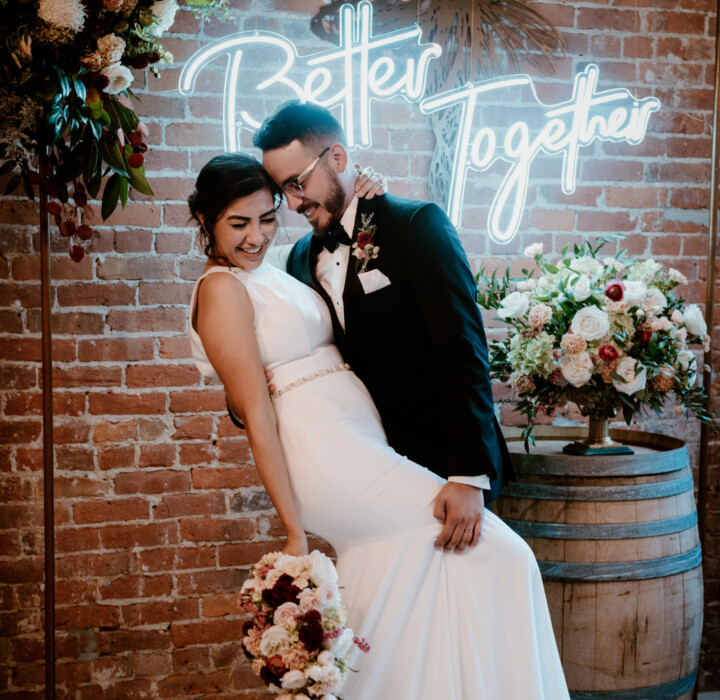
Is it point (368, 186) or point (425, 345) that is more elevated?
point (368, 186)

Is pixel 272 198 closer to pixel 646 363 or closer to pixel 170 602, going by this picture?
pixel 646 363

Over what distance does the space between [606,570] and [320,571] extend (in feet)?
2.70

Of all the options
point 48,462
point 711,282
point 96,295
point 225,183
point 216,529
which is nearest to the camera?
point 225,183

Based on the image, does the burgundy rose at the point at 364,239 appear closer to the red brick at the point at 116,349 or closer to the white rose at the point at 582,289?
the white rose at the point at 582,289

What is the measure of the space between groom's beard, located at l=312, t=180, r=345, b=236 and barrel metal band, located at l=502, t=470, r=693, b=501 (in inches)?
33.4

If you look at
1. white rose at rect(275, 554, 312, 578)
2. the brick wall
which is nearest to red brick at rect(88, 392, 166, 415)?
the brick wall

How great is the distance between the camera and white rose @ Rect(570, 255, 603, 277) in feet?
7.06

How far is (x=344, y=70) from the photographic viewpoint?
2447mm

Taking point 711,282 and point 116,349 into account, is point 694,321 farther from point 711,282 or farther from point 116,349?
point 116,349

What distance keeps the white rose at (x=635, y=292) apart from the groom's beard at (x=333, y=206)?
840 millimetres

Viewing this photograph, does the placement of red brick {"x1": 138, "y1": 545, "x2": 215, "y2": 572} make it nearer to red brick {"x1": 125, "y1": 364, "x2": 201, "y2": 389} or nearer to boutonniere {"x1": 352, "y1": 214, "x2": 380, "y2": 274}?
red brick {"x1": 125, "y1": 364, "x2": 201, "y2": 389}

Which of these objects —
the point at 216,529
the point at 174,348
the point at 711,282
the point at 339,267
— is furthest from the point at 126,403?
the point at 711,282

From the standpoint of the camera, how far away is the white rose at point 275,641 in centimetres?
143

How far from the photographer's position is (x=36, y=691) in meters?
2.46
